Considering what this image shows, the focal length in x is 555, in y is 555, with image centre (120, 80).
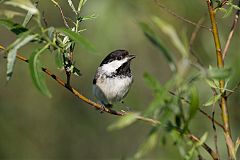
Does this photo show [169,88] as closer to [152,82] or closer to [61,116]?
[152,82]

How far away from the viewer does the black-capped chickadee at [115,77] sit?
502 cm

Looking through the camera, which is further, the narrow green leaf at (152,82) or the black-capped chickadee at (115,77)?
the black-capped chickadee at (115,77)

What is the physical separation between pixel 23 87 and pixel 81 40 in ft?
17.4

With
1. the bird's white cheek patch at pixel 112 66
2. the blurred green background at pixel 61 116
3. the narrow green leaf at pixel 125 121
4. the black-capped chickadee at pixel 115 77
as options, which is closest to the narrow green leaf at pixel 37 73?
the narrow green leaf at pixel 125 121

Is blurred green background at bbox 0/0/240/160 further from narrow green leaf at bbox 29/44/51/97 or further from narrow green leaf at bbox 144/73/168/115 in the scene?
narrow green leaf at bbox 144/73/168/115

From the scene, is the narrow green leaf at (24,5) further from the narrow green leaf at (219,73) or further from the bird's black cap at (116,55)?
the bird's black cap at (116,55)

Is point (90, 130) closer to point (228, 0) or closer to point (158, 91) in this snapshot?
point (228, 0)

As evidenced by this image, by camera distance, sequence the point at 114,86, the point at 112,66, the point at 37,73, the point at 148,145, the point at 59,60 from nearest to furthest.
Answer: the point at 148,145 < the point at 37,73 < the point at 59,60 < the point at 114,86 < the point at 112,66

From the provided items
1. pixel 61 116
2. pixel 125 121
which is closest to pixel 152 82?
pixel 125 121

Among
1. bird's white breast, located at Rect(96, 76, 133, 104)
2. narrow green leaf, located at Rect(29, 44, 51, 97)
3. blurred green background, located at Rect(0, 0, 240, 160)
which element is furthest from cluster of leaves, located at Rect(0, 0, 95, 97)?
blurred green background, located at Rect(0, 0, 240, 160)

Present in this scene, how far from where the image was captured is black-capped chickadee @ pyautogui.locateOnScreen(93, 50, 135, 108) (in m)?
5.02

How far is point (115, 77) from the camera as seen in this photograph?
5102 mm

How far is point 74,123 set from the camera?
7633 mm

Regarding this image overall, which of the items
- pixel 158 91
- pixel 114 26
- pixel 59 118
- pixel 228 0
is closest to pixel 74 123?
pixel 59 118
